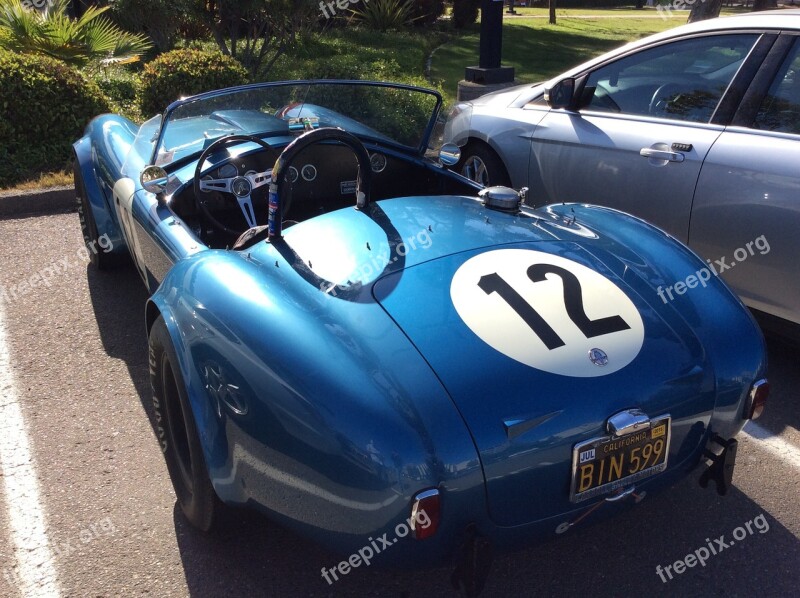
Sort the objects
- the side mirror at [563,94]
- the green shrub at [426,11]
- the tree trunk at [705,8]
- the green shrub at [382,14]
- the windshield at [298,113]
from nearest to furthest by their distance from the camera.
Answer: the windshield at [298,113] → the side mirror at [563,94] → the tree trunk at [705,8] → the green shrub at [382,14] → the green shrub at [426,11]

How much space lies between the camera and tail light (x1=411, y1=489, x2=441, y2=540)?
1824mm

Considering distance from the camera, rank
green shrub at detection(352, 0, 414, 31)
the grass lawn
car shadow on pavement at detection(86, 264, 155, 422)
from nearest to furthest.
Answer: car shadow on pavement at detection(86, 264, 155, 422), the grass lawn, green shrub at detection(352, 0, 414, 31)

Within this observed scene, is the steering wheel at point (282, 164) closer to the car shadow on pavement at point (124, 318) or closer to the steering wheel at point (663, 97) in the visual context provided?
the car shadow on pavement at point (124, 318)

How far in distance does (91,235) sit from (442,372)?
326 centimetres

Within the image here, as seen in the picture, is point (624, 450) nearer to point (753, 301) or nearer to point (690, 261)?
point (690, 261)

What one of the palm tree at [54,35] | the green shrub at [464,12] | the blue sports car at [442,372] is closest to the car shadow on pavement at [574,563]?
the blue sports car at [442,372]

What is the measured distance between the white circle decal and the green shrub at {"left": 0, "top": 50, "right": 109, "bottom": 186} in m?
5.46

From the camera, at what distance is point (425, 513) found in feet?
6.02

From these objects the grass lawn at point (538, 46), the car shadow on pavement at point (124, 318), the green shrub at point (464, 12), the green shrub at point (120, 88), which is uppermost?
the green shrub at point (120, 88)

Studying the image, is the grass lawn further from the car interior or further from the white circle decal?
the white circle decal

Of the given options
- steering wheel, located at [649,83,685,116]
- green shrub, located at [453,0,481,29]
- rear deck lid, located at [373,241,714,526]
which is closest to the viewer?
rear deck lid, located at [373,241,714,526]

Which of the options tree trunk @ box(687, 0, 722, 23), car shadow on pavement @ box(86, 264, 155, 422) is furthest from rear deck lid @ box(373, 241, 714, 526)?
tree trunk @ box(687, 0, 722, 23)

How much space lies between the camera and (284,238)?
262 cm

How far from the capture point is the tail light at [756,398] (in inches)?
91.7
